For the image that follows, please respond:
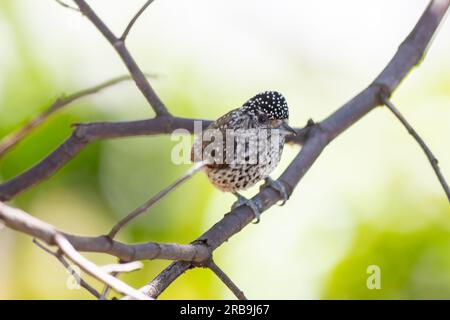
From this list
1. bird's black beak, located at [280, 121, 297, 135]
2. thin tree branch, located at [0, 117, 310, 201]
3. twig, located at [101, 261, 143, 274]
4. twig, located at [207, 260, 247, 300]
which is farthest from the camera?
bird's black beak, located at [280, 121, 297, 135]

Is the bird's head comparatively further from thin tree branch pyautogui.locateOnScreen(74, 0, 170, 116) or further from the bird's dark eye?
thin tree branch pyautogui.locateOnScreen(74, 0, 170, 116)

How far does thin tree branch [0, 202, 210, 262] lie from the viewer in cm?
146

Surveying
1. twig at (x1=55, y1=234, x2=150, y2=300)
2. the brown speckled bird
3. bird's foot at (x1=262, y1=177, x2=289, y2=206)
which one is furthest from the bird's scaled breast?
twig at (x1=55, y1=234, x2=150, y2=300)

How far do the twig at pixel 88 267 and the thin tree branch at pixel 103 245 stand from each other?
17 mm

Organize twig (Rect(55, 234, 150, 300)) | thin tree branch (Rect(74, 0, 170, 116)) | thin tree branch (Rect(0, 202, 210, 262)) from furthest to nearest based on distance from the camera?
thin tree branch (Rect(74, 0, 170, 116))
twig (Rect(55, 234, 150, 300))
thin tree branch (Rect(0, 202, 210, 262))

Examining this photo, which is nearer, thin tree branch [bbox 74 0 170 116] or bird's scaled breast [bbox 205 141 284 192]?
thin tree branch [bbox 74 0 170 116]

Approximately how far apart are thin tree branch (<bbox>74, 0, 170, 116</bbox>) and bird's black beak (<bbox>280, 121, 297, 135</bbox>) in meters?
0.56

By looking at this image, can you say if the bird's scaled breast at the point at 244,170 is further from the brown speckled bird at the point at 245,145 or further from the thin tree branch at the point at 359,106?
the thin tree branch at the point at 359,106

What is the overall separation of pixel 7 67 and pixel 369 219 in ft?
6.52

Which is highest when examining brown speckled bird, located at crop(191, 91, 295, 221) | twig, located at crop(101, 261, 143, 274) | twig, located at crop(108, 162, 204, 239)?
brown speckled bird, located at crop(191, 91, 295, 221)

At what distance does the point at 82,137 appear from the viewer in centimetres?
263

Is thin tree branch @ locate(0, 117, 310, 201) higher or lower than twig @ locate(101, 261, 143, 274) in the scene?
higher

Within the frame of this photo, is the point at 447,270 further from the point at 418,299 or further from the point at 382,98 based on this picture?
the point at 382,98

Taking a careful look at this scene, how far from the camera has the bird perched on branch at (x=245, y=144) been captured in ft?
11.2
